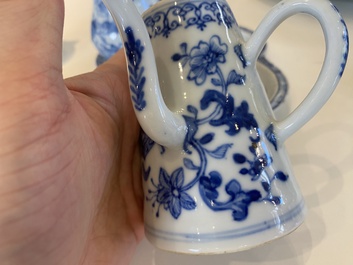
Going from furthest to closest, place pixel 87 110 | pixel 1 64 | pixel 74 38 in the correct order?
pixel 74 38 < pixel 87 110 < pixel 1 64

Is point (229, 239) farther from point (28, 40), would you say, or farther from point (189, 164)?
point (28, 40)

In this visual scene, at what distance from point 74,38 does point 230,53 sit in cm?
48

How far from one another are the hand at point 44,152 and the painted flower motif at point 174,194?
0.06m

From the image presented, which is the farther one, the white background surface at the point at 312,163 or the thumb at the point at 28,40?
the white background surface at the point at 312,163

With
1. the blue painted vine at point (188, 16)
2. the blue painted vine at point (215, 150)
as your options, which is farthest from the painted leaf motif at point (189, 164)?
the blue painted vine at point (188, 16)

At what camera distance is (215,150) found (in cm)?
37

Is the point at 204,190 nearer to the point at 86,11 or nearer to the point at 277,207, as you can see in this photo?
the point at 277,207

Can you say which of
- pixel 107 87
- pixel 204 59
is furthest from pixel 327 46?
pixel 107 87

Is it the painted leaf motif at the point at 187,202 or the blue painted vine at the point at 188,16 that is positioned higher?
the blue painted vine at the point at 188,16

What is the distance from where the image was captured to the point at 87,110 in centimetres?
45

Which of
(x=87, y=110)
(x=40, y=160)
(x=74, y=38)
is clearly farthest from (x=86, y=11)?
(x=40, y=160)

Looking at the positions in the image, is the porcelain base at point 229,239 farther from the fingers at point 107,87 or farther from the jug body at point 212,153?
the fingers at point 107,87

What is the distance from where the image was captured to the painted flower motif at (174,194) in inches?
14.8

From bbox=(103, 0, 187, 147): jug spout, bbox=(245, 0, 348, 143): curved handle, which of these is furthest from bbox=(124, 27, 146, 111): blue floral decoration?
bbox=(245, 0, 348, 143): curved handle
